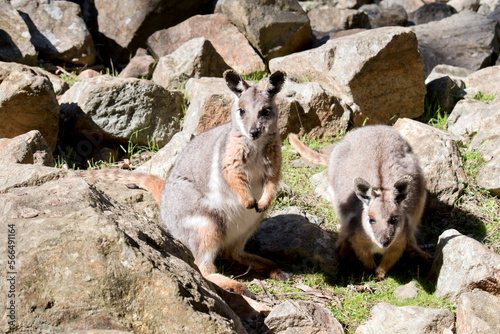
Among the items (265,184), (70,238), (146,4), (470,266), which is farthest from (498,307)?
(146,4)

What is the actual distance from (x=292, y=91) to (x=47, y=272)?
17.9 feet

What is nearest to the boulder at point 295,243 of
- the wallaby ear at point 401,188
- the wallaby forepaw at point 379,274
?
the wallaby forepaw at point 379,274

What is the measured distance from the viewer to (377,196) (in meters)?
5.05

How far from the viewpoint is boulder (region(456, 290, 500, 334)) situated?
388cm

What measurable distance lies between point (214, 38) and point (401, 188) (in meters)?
5.60

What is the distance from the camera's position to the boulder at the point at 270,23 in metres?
9.02

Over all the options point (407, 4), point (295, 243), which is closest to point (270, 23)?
point (295, 243)

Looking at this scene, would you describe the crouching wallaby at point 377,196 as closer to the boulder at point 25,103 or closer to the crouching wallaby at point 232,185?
the crouching wallaby at point 232,185

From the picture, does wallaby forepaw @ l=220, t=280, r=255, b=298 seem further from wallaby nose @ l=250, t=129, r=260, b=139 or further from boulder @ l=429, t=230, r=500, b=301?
boulder @ l=429, t=230, r=500, b=301

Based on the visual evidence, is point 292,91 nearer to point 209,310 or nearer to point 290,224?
point 290,224

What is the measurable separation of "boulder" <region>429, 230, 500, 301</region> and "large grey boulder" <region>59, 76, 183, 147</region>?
4.21 meters

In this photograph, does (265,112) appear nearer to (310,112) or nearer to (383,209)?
(383,209)

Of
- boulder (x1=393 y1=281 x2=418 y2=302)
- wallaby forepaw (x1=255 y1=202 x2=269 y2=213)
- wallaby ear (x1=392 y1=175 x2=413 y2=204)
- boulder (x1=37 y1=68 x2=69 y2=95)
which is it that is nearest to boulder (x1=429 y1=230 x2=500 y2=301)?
boulder (x1=393 y1=281 x2=418 y2=302)

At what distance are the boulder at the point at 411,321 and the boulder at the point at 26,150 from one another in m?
3.64
